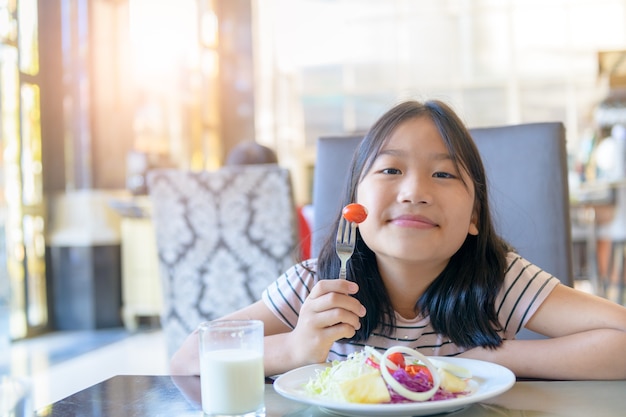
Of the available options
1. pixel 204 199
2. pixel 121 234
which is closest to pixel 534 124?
pixel 204 199

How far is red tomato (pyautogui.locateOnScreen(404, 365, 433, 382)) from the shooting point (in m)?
0.68

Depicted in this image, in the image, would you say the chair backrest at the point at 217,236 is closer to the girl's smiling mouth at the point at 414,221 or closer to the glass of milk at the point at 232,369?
the girl's smiling mouth at the point at 414,221

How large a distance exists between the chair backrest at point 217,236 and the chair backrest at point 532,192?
871 millimetres

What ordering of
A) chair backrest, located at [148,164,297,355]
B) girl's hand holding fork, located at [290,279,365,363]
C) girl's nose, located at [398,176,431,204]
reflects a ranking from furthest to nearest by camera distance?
chair backrest, located at [148,164,297,355] < girl's nose, located at [398,176,431,204] < girl's hand holding fork, located at [290,279,365,363]

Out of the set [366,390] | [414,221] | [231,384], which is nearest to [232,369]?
[231,384]

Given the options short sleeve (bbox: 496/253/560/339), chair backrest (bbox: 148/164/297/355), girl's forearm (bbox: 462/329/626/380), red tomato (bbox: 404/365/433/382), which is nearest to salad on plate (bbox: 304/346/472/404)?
red tomato (bbox: 404/365/433/382)

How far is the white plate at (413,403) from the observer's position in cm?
62

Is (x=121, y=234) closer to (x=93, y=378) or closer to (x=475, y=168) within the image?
(x=93, y=378)

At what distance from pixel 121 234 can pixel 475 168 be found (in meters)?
4.23

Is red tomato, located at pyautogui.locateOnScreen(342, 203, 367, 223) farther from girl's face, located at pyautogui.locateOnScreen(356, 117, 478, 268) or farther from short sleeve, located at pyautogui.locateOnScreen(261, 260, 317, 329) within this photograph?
short sleeve, located at pyautogui.locateOnScreen(261, 260, 317, 329)

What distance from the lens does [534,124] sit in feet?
4.70

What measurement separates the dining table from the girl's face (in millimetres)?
236

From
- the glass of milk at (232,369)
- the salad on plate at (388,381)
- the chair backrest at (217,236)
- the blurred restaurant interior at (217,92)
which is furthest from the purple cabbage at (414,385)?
the chair backrest at (217,236)

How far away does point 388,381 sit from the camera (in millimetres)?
656
